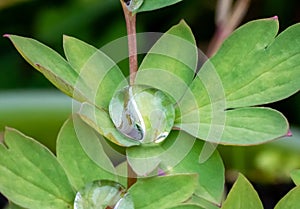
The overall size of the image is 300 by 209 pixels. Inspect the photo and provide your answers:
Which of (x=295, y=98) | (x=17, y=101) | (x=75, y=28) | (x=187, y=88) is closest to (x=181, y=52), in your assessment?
(x=187, y=88)

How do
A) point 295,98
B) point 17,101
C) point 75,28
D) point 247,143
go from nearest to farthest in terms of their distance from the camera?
point 247,143 < point 17,101 < point 295,98 < point 75,28

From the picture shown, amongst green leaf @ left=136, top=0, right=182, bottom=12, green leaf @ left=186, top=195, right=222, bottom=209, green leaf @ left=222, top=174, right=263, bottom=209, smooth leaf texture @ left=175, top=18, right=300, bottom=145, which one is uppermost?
green leaf @ left=136, top=0, right=182, bottom=12

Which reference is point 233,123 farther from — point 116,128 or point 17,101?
point 17,101

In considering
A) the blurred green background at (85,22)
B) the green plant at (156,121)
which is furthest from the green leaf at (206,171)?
the blurred green background at (85,22)

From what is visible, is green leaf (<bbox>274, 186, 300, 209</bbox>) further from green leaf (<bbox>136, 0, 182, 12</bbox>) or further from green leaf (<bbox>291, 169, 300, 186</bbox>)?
green leaf (<bbox>136, 0, 182, 12</bbox>)

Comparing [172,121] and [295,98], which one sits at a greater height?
[172,121]

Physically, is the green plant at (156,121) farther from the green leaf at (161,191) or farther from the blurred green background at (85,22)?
the blurred green background at (85,22)

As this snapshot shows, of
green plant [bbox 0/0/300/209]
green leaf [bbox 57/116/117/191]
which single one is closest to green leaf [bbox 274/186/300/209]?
green plant [bbox 0/0/300/209]

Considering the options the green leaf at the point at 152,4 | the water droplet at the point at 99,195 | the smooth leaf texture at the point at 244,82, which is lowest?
the water droplet at the point at 99,195
